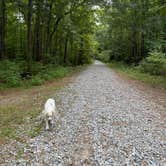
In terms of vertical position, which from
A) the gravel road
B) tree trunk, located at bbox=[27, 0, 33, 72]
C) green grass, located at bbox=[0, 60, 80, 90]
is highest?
tree trunk, located at bbox=[27, 0, 33, 72]

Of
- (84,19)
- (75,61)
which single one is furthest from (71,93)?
(75,61)

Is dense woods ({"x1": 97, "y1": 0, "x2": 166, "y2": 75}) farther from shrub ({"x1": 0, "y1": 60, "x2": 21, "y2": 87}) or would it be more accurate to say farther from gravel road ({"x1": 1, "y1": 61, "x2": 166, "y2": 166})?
gravel road ({"x1": 1, "y1": 61, "x2": 166, "y2": 166})

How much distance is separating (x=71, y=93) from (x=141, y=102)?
312 centimetres

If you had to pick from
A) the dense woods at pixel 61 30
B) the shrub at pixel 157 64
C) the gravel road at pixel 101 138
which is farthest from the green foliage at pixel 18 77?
the shrub at pixel 157 64

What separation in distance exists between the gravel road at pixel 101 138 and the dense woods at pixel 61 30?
21.1ft

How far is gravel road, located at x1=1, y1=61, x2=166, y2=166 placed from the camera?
13.9 feet

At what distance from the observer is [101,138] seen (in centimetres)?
516

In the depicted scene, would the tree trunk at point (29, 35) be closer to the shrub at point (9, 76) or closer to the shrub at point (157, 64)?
the shrub at point (9, 76)

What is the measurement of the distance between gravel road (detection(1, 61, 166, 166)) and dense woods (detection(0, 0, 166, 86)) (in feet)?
21.1

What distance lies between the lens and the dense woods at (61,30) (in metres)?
15.1

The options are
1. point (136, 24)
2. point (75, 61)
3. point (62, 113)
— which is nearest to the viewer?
point (62, 113)

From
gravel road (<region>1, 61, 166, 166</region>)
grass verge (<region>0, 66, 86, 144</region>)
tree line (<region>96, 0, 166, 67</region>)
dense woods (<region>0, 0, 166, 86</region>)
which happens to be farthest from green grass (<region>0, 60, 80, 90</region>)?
tree line (<region>96, 0, 166, 67</region>)

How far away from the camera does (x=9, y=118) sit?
22.4ft

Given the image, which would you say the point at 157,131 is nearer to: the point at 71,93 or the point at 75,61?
the point at 71,93
